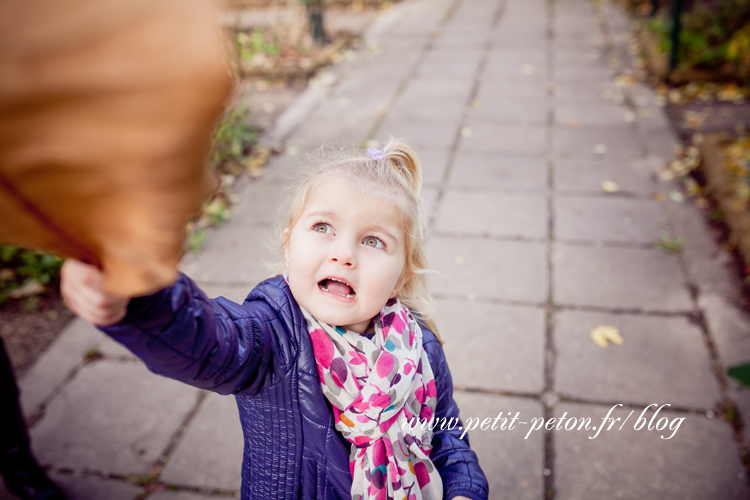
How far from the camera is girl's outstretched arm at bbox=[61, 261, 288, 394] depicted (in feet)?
1.98

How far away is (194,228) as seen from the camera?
3.51 m

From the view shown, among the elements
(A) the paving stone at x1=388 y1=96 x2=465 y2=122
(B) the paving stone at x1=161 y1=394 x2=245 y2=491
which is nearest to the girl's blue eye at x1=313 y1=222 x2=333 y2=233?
(B) the paving stone at x1=161 y1=394 x2=245 y2=491

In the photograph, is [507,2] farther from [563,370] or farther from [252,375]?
[252,375]

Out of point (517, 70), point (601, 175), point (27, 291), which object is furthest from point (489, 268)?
point (517, 70)

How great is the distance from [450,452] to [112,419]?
1.67 meters

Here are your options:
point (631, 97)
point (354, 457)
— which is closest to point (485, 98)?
point (631, 97)

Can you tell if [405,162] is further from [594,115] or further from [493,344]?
[594,115]

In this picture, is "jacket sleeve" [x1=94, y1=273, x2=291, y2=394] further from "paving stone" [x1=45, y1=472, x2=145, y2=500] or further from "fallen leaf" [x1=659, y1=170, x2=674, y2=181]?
"fallen leaf" [x1=659, y1=170, x2=674, y2=181]

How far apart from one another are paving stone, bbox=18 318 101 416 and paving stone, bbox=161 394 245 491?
2.52ft

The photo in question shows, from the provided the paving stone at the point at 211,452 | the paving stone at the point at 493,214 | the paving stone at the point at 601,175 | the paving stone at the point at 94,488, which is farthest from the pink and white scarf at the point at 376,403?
the paving stone at the point at 601,175

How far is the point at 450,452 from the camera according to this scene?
1368mm

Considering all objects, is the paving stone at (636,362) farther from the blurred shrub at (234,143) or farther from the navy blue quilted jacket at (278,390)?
the blurred shrub at (234,143)

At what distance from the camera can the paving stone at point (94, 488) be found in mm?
2008

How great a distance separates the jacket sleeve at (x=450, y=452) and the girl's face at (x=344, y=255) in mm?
323
